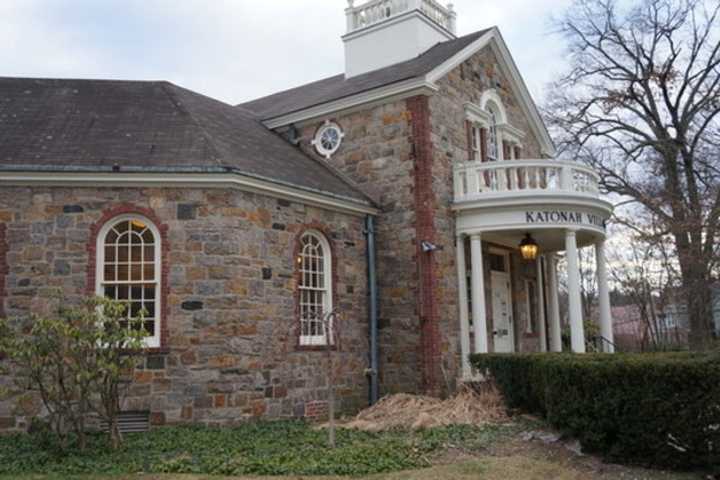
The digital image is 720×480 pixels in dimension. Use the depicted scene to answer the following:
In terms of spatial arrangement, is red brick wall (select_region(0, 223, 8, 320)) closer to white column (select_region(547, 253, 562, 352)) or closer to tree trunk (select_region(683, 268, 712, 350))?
white column (select_region(547, 253, 562, 352))

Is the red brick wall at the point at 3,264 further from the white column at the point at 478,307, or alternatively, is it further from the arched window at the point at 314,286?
the white column at the point at 478,307

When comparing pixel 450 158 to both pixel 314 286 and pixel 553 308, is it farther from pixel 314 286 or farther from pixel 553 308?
pixel 553 308

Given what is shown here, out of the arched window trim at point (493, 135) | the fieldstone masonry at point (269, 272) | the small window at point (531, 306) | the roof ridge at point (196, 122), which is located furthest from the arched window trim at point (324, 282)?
the small window at point (531, 306)

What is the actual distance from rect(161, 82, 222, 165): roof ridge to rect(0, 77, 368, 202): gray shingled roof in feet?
0.07

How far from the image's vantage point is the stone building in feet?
36.9

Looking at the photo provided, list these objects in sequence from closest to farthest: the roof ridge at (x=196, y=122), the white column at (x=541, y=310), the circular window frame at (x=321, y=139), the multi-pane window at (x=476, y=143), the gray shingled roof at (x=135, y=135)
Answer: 1. the gray shingled roof at (x=135, y=135)
2. the roof ridge at (x=196, y=122)
3. the circular window frame at (x=321, y=139)
4. the multi-pane window at (x=476, y=143)
5. the white column at (x=541, y=310)

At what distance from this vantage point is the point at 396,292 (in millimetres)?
14109

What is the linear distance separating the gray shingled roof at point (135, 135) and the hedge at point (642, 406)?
6079 millimetres

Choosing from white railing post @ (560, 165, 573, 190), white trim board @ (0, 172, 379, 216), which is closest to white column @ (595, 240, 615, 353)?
white railing post @ (560, 165, 573, 190)

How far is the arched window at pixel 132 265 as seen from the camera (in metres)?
11.4

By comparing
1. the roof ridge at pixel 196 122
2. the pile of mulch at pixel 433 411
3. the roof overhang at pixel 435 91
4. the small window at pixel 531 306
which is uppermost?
the roof overhang at pixel 435 91

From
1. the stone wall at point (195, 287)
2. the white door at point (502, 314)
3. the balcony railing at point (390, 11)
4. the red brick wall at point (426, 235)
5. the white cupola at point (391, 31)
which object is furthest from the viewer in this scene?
the balcony railing at point (390, 11)

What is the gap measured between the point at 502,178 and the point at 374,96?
3222mm

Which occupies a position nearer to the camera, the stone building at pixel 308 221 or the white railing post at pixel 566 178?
the stone building at pixel 308 221
